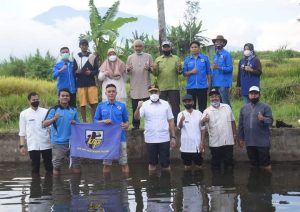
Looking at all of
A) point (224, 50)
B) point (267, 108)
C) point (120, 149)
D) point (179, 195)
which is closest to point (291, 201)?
point (179, 195)

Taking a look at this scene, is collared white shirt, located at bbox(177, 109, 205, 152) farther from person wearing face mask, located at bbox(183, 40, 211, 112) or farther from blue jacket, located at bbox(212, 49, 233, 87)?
blue jacket, located at bbox(212, 49, 233, 87)

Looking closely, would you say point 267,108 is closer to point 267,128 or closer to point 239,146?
point 267,128

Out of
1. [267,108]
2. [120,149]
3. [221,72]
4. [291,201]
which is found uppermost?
[221,72]

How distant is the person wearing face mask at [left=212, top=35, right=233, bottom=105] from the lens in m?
11.8

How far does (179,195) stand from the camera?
29.8 feet

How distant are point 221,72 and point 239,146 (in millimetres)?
1671

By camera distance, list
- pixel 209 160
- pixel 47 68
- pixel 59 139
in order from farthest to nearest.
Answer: pixel 47 68 → pixel 209 160 → pixel 59 139

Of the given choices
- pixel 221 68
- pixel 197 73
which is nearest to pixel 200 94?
pixel 197 73

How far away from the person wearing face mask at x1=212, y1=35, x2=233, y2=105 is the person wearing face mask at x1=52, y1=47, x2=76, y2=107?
10.4 ft

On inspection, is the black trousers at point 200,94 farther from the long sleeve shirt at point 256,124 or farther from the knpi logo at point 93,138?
the knpi logo at point 93,138

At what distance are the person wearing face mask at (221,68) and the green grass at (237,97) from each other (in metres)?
2.19

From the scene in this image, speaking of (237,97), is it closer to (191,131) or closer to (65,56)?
(191,131)

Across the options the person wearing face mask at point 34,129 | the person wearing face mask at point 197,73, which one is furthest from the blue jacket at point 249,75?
the person wearing face mask at point 34,129

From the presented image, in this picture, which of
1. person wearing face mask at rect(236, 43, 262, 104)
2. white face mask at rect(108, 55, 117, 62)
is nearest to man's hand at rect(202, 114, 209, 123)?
person wearing face mask at rect(236, 43, 262, 104)
